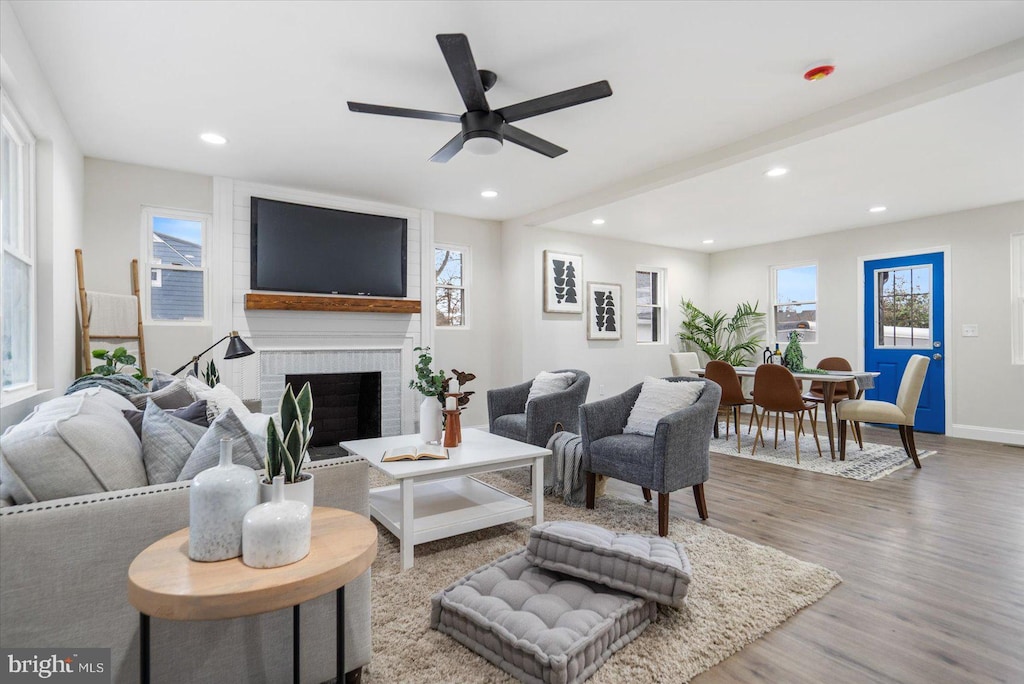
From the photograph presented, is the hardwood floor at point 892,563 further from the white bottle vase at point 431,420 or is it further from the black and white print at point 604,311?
the black and white print at point 604,311

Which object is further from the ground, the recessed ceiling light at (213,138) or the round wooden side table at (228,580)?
the recessed ceiling light at (213,138)

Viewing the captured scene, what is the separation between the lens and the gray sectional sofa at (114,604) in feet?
3.50

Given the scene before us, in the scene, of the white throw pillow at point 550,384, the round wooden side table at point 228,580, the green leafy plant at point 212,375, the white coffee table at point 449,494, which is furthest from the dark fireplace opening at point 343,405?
the round wooden side table at point 228,580

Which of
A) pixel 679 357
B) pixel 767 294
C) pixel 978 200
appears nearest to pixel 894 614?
pixel 679 357

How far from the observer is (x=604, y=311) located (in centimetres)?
660

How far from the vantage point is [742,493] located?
3.44 m

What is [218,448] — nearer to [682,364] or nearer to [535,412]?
[535,412]

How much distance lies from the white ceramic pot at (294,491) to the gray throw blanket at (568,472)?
214 centimetres

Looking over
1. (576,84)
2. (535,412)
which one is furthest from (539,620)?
(576,84)

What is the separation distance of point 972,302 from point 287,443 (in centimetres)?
687

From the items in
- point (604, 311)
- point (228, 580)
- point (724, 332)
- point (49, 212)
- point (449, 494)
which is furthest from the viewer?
point (724, 332)

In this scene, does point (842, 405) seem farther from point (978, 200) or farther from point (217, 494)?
point (217, 494)

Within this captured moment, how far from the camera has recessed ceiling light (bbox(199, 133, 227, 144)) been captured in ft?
11.3

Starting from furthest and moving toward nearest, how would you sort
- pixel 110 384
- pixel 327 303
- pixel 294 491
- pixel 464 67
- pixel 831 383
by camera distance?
pixel 327 303
pixel 831 383
pixel 110 384
pixel 464 67
pixel 294 491
